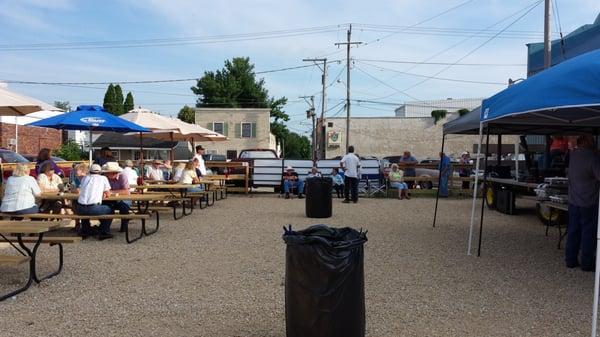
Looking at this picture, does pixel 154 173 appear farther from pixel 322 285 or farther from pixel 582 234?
pixel 322 285

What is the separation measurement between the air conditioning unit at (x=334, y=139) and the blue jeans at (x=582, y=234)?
46.3 meters

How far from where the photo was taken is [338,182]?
17.7 metres

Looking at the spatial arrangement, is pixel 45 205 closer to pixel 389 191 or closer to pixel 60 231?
pixel 60 231

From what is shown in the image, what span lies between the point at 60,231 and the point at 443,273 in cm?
686

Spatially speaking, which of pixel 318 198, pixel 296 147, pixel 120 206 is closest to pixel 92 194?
pixel 120 206

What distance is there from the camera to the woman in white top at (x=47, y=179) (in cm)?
988

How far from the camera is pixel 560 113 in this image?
8.88 meters

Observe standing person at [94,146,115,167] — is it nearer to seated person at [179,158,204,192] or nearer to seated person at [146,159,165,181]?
seated person at [179,158,204,192]

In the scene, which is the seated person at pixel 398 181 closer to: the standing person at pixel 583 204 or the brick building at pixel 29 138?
the standing person at pixel 583 204

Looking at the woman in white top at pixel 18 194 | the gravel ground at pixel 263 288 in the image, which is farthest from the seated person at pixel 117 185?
the woman in white top at pixel 18 194

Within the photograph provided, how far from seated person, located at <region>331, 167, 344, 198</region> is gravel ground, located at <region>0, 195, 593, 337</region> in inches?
298

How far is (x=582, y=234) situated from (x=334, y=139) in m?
46.7

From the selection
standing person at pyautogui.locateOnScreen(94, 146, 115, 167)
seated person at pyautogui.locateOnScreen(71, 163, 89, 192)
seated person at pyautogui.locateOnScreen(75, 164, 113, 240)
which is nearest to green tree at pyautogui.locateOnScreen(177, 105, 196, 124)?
standing person at pyautogui.locateOnScreen(94, 146, 115, 167)

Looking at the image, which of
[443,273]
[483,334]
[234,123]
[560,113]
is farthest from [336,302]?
[234,123]
